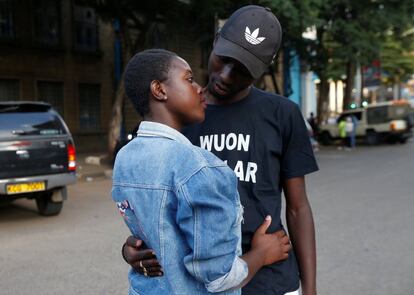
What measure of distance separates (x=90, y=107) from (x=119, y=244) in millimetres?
14550

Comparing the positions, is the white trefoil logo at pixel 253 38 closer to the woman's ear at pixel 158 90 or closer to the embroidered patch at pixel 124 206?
the woman's ear at pixel 158 90

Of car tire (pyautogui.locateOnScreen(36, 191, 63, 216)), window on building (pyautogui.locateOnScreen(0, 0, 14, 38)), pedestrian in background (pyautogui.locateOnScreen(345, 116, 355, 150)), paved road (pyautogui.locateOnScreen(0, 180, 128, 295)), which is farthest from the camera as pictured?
pedestrian in background (pyautogui.locateOnScreen(345, 116, 355, 150))

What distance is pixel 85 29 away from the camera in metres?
19.0

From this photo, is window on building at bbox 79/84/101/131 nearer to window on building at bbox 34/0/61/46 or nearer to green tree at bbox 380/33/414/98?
window on building at bbox 34/0/61/46

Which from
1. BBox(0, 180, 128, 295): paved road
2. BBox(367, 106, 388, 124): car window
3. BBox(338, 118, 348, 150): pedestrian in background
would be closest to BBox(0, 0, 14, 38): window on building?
BBox(0, 180, 128, 295): paved road

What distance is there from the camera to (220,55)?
164cm

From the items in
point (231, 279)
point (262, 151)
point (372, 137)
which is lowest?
point (372, 137)

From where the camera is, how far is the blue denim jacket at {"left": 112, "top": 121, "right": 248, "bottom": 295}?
3.94 feet

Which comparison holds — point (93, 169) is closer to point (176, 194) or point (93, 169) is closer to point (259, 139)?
point (259, 139)

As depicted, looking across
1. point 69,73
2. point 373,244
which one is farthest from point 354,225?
point 69,73

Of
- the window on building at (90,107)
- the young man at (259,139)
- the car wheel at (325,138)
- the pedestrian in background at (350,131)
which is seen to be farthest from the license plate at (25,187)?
the car wheel at (325,138)

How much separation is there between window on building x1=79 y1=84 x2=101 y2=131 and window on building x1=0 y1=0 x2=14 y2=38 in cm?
349

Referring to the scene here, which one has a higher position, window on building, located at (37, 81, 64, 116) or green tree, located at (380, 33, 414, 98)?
green tree, located at (380, 33, 414, 98)

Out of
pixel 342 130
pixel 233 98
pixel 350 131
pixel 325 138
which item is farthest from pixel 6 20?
pixel 233 98
